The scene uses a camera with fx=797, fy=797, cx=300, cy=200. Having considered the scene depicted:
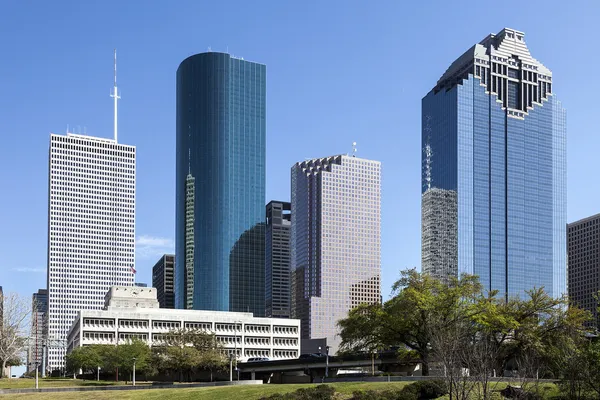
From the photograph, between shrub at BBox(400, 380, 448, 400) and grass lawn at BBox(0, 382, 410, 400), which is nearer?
shrub at BBox(400, 380, 448, 400)

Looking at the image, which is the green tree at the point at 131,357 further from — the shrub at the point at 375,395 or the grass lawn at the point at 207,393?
the shrub at the point at 375,395

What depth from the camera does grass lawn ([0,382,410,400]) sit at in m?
80.4

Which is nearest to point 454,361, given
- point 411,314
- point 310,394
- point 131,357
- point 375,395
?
point 375,395

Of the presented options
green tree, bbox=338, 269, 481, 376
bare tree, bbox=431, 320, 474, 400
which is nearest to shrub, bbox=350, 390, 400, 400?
bare tree, bbox=431, 320, 474, 400

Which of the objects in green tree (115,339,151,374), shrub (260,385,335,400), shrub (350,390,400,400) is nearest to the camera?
shrub (350,390,400,400)

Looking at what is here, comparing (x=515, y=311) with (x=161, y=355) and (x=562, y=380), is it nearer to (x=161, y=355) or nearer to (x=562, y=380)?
(x=562, y=380)

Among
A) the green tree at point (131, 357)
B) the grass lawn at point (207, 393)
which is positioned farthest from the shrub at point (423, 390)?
the green tree at point (131, 357)

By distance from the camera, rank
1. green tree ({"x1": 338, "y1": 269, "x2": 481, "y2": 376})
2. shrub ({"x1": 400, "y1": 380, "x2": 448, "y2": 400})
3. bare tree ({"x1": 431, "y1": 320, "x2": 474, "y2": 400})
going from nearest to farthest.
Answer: bare tree ({"x1": 431, "y1": 320, "x2": 474, "y2": 400}) → shrub ({"x1": 400, "y1": 380, "x2": 448, "y2": 400}) → green tree ({"x1": 338, "y1": 269, "x2": 481, "y2": 376})

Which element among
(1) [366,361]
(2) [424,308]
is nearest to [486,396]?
(2) [424,308]

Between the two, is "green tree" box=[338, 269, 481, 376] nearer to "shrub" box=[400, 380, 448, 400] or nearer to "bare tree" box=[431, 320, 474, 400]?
"shrub" box=[400, 380, 448, 400]

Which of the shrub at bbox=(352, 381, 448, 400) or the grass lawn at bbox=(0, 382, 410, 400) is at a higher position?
the shrub at bbox=(352, 381, 448, 400)

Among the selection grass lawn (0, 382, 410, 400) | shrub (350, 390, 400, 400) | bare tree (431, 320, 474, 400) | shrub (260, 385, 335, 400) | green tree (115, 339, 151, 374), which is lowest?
green tree (115, 339, 151, 374)

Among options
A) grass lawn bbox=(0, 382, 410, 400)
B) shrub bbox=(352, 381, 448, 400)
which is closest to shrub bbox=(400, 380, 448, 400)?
shrub bbox=(352, 381, 448, 400)

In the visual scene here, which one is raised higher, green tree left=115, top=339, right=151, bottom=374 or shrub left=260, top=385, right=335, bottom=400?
shrub left=260, top=385, right=335, bottom=400
